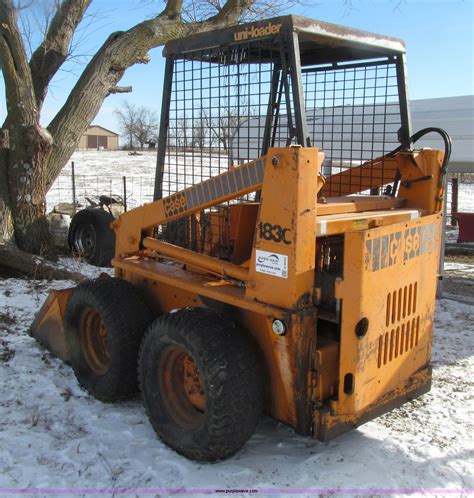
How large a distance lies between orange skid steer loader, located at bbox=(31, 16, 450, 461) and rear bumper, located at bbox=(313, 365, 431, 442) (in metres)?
0.01

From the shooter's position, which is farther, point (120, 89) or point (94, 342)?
point (120, 89)

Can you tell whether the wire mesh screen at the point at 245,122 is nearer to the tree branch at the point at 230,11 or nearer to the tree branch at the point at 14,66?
the tree branch at the point at 14,66

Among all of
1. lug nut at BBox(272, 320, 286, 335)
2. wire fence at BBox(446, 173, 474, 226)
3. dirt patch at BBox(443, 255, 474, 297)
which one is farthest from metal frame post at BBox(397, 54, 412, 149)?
wire fence at BBox(446, 173, 474, 226)

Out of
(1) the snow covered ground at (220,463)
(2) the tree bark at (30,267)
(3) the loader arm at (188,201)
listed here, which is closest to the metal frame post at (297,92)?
(3) the loader arm at (188,201)

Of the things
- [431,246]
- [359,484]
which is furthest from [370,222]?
[359,484]

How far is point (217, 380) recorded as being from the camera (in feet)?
10.3

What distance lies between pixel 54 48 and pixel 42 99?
0.76 m

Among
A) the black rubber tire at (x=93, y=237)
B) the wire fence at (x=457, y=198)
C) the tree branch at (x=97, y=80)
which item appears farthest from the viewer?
the wire fence at (x=457, y=198)

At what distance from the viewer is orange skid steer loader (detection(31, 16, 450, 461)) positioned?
308cm

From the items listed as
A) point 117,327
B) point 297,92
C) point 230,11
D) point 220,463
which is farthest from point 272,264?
point 230,11

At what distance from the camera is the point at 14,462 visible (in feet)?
10.9

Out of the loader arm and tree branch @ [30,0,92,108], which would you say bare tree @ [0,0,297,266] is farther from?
the loader arm

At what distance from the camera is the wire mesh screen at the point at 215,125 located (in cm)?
358

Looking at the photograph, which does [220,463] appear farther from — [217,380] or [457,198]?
[457,198]
